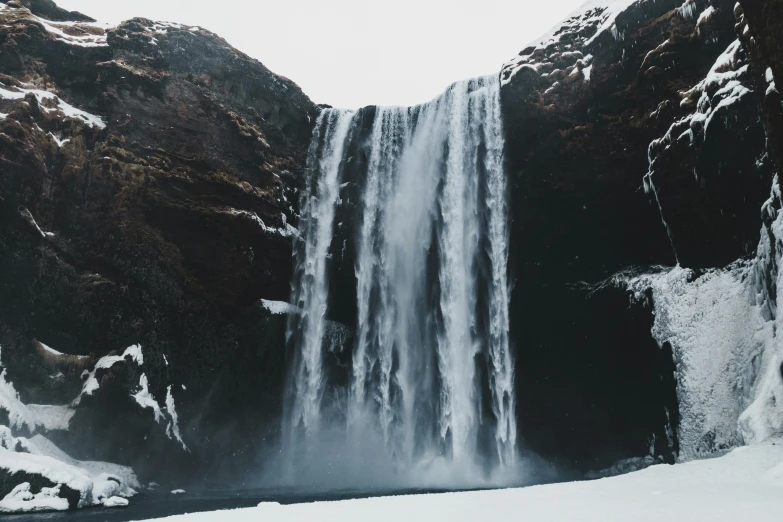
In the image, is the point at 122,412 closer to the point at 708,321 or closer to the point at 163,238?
the point at 163,238

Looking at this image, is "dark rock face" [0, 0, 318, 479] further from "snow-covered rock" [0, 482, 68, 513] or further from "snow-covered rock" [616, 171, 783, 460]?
"snow-covered rock" [616, 171, 783, 460]

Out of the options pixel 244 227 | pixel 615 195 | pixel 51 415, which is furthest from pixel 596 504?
pixel 244 227

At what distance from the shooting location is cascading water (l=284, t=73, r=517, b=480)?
83.0 feet

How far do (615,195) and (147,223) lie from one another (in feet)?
67.3

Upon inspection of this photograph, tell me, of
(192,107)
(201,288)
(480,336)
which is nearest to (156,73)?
(192,107)

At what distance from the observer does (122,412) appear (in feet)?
70.2

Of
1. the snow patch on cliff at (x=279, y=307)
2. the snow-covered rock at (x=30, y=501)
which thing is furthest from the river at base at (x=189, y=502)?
the snow patch on cliff at (x=279, y=307)

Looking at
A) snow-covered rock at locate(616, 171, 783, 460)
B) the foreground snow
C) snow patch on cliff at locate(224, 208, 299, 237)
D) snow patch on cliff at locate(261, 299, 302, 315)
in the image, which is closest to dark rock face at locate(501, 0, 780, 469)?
snow-covered rock at locate(616, 171, 783, 460)

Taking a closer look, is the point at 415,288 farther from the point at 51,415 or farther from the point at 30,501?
the point at 30,501

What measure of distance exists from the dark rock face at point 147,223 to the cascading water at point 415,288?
1859 mm

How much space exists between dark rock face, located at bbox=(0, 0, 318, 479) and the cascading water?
1859 millimetres

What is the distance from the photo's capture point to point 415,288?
1091 inches

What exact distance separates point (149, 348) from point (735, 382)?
72.6 ft

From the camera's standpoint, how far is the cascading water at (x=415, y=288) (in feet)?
83.0
